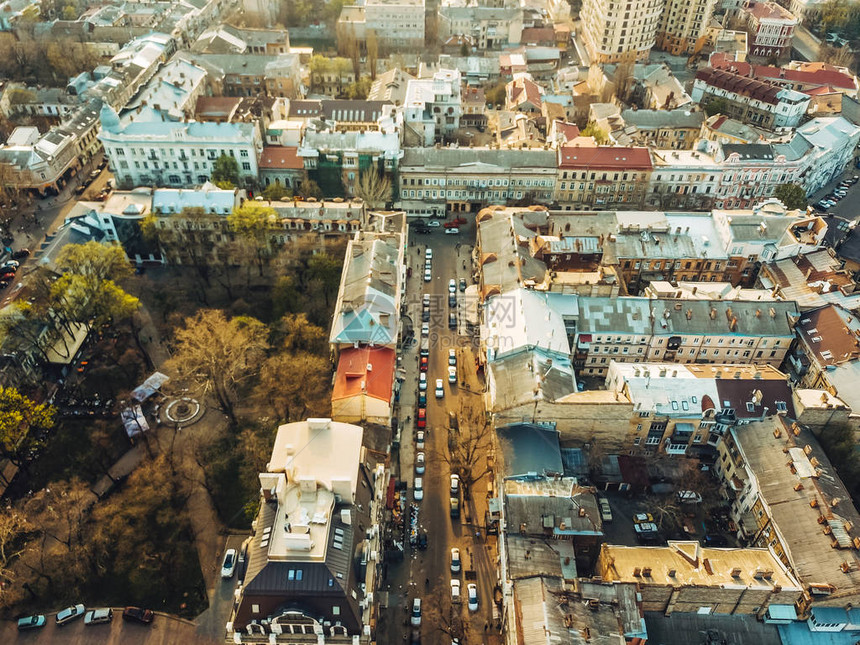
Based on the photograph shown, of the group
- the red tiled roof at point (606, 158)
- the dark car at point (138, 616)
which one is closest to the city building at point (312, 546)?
the dark car at point (138, 616)

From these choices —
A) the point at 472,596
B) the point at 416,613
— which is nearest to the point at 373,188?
the point at 472,596

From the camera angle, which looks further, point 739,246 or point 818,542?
point 739,246

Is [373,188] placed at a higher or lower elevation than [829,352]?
higher

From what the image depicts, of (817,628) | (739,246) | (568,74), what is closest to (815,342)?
(739,246)

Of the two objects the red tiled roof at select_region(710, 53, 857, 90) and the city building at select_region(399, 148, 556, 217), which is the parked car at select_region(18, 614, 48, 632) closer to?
the city building at select_region(399, 148, 556, 217)

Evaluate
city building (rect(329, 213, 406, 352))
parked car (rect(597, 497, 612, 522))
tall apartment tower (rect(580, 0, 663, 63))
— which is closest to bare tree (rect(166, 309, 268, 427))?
city building (rect(329, 213, 406, 352))

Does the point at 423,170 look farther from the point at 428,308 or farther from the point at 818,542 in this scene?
the point at 818,542

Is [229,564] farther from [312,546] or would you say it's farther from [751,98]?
A: [751,98]
